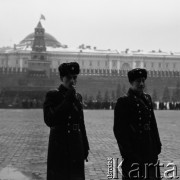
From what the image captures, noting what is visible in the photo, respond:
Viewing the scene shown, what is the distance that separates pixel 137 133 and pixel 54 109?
0.74 meters

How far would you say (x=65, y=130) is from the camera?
3.76 metres

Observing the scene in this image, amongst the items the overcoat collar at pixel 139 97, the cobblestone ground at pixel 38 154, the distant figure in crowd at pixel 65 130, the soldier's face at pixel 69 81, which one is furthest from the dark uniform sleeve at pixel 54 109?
the cobblestone ground at pixel 38 154

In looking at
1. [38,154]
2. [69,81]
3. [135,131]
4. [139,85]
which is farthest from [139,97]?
[38,154]

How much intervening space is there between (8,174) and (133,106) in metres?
2.55

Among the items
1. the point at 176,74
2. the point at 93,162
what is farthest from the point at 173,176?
the point at 176,74

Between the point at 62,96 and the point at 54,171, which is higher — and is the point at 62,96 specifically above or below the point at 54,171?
above

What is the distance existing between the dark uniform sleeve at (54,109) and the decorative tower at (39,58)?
57.1m

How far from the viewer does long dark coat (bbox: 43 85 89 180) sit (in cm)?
370

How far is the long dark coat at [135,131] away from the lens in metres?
3.68

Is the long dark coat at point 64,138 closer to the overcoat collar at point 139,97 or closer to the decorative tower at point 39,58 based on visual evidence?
the overcoat collar at point 139,97

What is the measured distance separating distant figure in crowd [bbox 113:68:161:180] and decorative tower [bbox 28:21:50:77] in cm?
5716

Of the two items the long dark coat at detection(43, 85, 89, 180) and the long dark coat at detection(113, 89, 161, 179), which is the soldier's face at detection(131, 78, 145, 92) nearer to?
the long dark coat at detection(113, 89, 161, 179)

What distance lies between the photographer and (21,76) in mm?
60438

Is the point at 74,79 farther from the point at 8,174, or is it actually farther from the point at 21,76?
the point at 21,76
